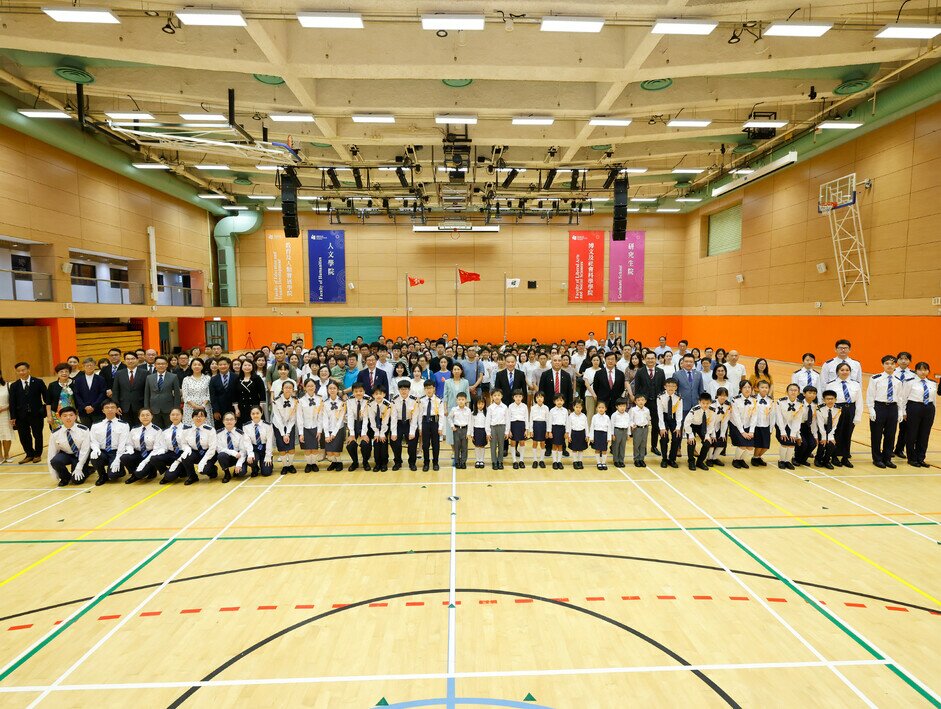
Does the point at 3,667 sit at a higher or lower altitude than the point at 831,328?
lower

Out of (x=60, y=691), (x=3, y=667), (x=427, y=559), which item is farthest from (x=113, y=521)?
(x=427, y=559)

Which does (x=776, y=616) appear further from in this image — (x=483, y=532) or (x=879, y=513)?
(x=879, y=513)

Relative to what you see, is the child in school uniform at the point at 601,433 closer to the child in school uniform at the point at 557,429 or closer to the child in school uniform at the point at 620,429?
the child in school uniform at the point at 620,429

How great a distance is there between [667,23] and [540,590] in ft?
28.8

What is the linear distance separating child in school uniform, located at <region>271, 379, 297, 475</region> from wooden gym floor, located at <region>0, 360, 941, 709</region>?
120cm

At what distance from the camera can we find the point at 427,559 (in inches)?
219

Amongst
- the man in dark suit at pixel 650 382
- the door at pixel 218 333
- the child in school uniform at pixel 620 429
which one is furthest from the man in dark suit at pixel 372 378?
the door at pixel 218 333

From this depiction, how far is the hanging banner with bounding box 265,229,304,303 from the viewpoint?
24.7 metres

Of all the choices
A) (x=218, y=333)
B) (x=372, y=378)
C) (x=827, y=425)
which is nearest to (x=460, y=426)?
(x=372, y=378)

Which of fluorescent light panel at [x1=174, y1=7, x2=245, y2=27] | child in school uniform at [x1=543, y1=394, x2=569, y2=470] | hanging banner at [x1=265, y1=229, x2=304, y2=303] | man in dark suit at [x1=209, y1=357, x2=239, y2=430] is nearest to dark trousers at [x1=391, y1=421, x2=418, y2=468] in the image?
child in school uniform at [x1=543, y1=394, x2=569, y2=470]

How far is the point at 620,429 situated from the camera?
29.4 feet

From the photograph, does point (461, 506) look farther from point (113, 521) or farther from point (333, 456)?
point (113, 521)

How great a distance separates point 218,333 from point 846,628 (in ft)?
84.5

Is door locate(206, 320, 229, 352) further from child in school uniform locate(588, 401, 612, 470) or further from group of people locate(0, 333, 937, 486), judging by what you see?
child in school uniform locate(588, 401, 612, 470)
